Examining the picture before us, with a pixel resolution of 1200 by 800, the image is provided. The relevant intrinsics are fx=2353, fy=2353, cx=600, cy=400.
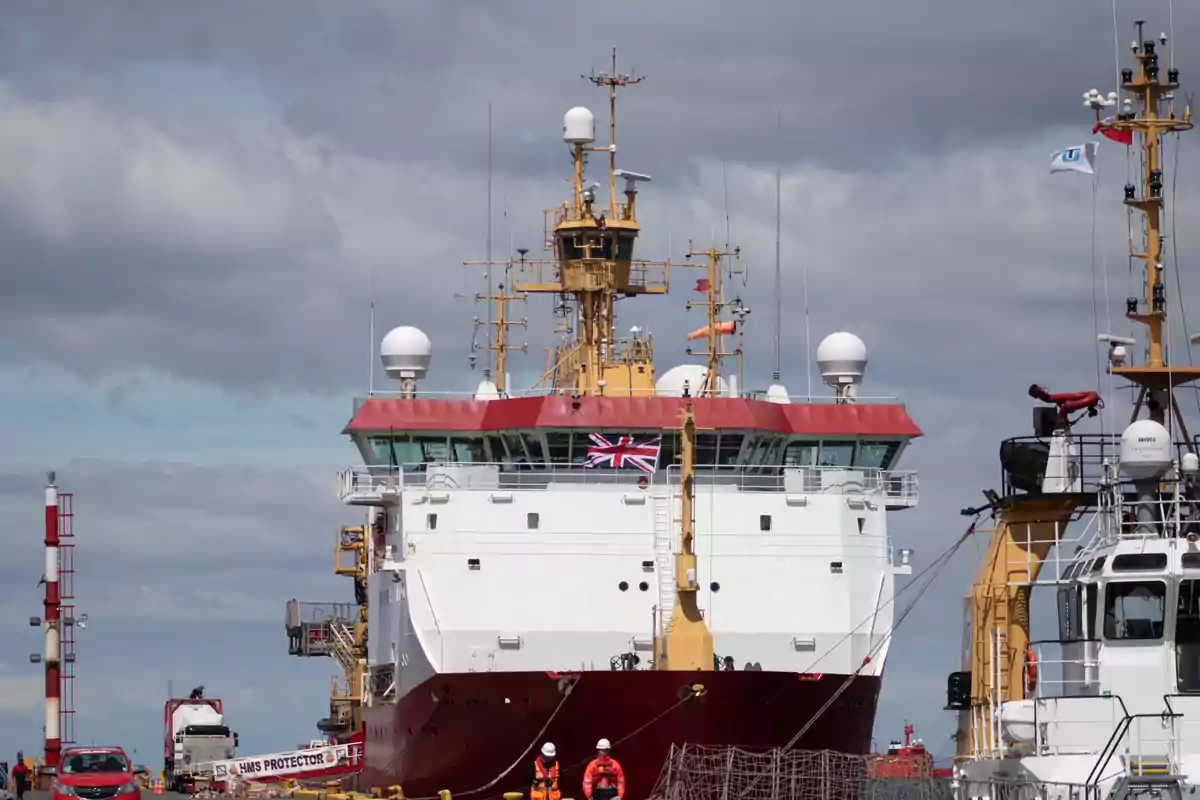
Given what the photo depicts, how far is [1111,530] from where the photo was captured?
37.3m

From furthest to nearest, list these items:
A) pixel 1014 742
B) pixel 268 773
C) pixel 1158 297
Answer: pixel 268 773 < pixel 1158 297 < pixel 1014 742

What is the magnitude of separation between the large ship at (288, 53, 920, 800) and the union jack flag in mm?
51

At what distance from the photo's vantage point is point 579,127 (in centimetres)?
6128

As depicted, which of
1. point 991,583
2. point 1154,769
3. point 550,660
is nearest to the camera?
point 1154,769

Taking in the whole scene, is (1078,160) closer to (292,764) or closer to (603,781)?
(603,781)

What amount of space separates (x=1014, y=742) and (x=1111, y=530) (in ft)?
12.5

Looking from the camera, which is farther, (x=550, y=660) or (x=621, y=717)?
(x=550, y=660)

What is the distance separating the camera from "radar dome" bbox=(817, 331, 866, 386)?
58969mm

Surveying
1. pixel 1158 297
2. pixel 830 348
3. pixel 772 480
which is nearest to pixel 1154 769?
pixel 1158 297

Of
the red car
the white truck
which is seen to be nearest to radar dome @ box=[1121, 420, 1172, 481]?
the red car

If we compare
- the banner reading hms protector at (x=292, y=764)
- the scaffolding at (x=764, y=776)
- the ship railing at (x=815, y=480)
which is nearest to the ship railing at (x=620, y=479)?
the ship railing at (x=815, y=480)

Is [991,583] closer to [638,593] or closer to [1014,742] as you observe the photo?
[1014,742]

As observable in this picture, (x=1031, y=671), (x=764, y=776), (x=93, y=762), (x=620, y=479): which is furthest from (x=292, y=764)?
(x=1031, y=671)

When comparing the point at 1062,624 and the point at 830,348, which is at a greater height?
the point at 830,348
